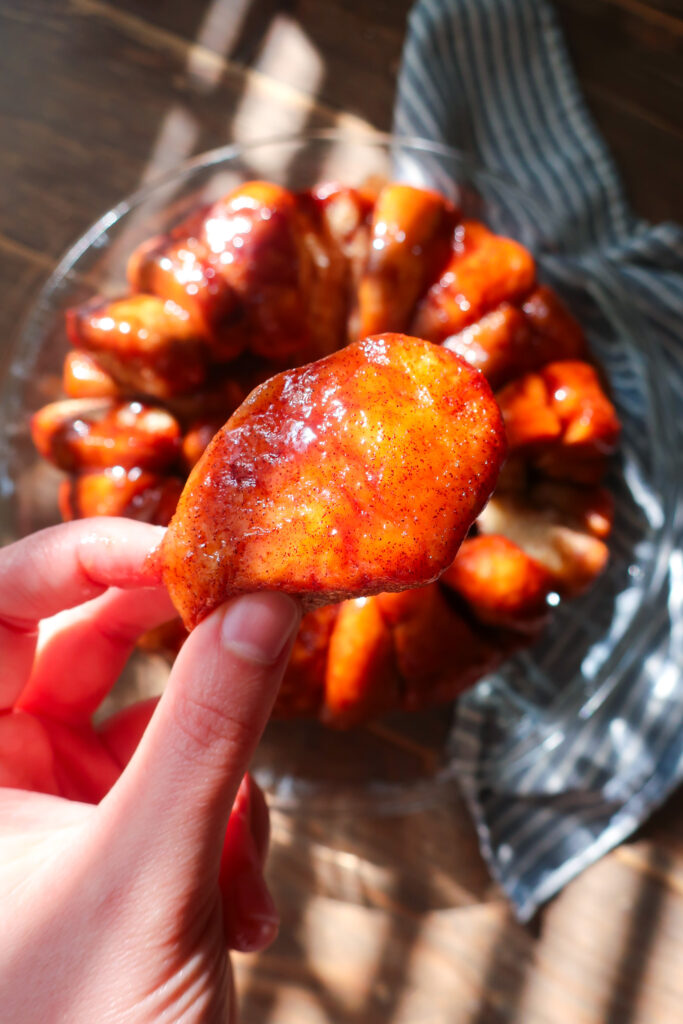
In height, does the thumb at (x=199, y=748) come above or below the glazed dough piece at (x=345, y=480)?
below

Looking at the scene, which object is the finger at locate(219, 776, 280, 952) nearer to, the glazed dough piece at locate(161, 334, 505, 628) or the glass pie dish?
the glass pie dish

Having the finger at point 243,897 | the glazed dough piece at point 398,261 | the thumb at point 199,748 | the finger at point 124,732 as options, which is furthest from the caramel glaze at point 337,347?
the thumb at point 199,748

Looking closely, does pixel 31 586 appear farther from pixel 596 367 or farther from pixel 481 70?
pixel 481 70

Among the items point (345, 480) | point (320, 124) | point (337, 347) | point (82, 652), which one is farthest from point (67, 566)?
point (320, 124)

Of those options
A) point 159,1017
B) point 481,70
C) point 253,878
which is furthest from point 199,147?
point 159,1017

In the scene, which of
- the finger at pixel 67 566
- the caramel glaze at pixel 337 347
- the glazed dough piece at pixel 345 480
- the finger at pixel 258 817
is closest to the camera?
the glazed dough piece at pixel 345 480

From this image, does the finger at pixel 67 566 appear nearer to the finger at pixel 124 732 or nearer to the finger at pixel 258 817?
the finger at pixel 124 732

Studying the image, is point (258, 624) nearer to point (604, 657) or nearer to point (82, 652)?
point (82, 652)

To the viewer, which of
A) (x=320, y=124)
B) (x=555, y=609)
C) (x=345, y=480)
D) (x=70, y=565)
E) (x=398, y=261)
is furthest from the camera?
(x=320, y=124)

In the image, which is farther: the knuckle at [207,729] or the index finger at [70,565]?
the index finger at [70,565]
